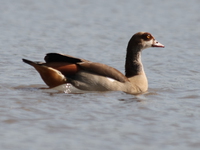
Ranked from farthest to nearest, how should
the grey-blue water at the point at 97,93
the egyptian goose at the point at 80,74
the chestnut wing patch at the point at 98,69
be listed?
the chestnut wing patch at the point at 98,69, the egyptian goose at the point at 80,74, the grey-blue water at the point at 97,93

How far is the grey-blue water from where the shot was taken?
25.0ft

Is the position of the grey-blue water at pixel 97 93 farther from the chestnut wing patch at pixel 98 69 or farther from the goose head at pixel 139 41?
the goose head at pixel 139 41

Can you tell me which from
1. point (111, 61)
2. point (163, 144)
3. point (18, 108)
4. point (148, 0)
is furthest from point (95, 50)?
point (148, 0)

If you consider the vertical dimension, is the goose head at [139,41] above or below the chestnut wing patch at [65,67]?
above

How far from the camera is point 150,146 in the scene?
24.1ft

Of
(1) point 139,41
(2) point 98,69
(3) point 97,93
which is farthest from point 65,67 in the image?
(1) point 139,41

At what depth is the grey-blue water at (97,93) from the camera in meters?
7.63

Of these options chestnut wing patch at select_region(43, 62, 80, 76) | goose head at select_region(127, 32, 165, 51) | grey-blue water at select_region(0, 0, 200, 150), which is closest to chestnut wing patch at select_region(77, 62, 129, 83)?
chestnut wing patch at select_region(43, 62, 80, 76)

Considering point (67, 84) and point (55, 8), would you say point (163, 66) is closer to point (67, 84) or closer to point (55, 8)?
point (67, 84)

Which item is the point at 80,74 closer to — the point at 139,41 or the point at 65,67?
the point at 65,67

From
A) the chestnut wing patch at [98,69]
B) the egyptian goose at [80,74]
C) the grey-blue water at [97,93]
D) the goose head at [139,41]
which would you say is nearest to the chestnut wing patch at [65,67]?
the egyptian goose at [80,74]

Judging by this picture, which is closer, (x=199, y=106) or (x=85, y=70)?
(x=199, y=106)

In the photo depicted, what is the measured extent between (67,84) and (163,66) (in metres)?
4.59

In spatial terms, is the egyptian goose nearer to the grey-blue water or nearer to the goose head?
the grey-blue water
